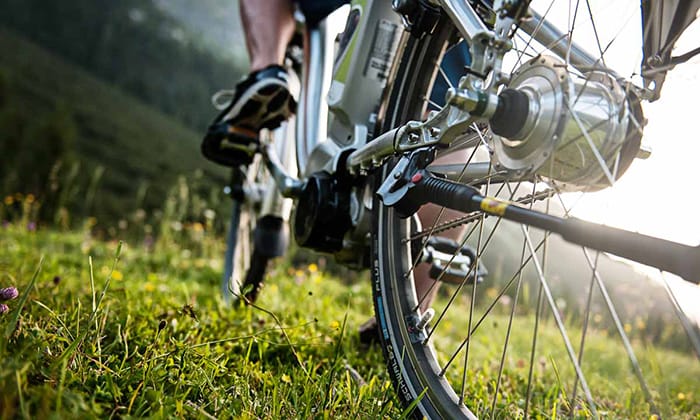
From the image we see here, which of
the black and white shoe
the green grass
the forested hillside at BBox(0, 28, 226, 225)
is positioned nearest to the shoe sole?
the black and white shoe

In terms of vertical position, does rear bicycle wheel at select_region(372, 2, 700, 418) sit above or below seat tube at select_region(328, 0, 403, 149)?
below

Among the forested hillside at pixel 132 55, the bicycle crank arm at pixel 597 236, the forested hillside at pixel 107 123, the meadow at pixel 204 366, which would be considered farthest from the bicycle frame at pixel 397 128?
the forested hillside at pixel 132 55

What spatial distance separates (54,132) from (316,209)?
30618 millimetres

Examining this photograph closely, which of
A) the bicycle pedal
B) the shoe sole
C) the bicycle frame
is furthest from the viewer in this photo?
the shoe sole

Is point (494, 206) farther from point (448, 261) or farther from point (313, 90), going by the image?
point (313, 90)

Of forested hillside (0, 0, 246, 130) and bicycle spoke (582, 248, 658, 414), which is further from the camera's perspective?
forested hillside (0, 0, 246, 130)

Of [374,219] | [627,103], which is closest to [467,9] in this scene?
[627,103]

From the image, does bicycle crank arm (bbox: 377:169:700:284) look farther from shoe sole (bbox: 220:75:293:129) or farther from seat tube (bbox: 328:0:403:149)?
shoe sole (bbox: 220:75:293:129)

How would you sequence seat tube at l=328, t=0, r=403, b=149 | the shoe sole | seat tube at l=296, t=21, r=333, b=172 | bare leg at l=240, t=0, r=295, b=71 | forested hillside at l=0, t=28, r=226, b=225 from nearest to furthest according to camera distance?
1. seat tube at l=328, t=0, r=403, b=149
2. the shoe sole
3. seat tube at l=296, t=21, r=333, b=172
4. bare leg at l=240, t=0, r=295, b=71
5. forested hillside at l=0, t=28, r=226, b=225

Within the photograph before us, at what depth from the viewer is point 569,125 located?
2.68 feet

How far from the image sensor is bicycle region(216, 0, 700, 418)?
809 mm

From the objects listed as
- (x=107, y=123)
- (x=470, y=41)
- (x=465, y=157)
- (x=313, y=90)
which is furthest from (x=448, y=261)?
(x=107, y=123)

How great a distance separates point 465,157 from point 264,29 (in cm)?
97

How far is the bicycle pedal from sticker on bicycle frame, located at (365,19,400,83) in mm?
492
